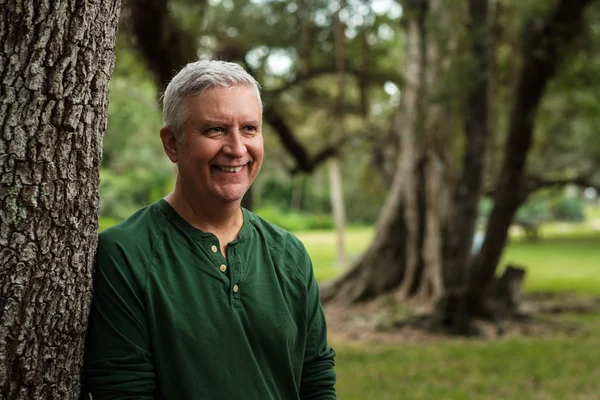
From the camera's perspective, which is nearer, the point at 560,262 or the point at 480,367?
the point at 480,367

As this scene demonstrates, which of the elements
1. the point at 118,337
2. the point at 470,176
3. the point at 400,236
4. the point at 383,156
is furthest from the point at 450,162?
the point at 118,337

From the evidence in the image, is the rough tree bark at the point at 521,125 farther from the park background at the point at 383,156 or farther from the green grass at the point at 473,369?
the green grass at the point at 473,369

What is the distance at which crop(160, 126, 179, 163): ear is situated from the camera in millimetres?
2121

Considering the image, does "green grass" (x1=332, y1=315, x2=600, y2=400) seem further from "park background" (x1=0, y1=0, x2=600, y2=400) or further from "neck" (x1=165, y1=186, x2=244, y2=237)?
"neck" (x1=165, y1=186, x2=244, y2=237)

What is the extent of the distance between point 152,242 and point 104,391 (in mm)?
427

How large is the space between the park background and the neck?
0.26 m

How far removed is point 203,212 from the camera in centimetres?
217

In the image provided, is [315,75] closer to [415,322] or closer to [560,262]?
→ [415,322]

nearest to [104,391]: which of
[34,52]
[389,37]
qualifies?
[34,52]

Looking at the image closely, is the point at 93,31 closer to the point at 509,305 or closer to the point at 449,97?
the point at 449,97

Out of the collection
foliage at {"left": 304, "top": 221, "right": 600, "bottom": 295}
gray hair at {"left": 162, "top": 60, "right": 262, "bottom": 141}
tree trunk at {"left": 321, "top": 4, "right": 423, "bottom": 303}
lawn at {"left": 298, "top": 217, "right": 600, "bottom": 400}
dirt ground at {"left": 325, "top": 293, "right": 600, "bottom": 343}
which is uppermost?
gray hair at {"left": 162, "top": 60, "right": 262, "bottom": 141}

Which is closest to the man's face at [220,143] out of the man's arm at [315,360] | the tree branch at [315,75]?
the man's arm at [315,360]

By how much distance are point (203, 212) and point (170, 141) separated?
234 mm

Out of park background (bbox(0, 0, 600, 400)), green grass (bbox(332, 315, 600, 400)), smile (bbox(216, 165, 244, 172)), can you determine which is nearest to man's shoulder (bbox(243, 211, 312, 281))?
smile (bbox(216, 165, 244, 172))
